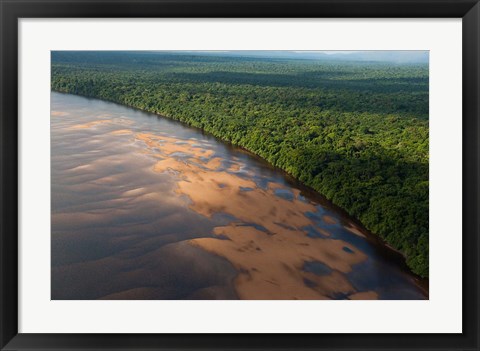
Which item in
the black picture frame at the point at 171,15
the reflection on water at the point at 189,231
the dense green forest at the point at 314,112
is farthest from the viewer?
the dense green forest at the point at 314,112

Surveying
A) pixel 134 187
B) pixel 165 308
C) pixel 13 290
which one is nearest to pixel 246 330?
pixel 165 308

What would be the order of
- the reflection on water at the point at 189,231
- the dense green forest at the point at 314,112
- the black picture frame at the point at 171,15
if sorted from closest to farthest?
the black picture frame at the point at 171,15
the reflection on water at the point at 189,231
the dense green forest at the point at 314,112

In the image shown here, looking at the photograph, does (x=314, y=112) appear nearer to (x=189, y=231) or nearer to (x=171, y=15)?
(x=189, y=231)

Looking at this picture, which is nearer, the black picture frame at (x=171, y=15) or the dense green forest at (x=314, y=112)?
the black picture frame at (x=171, y=15)

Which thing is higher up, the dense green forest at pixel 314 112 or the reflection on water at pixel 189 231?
the dense green forest at pixel 314 112

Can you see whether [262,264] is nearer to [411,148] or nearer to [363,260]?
[363,260]
